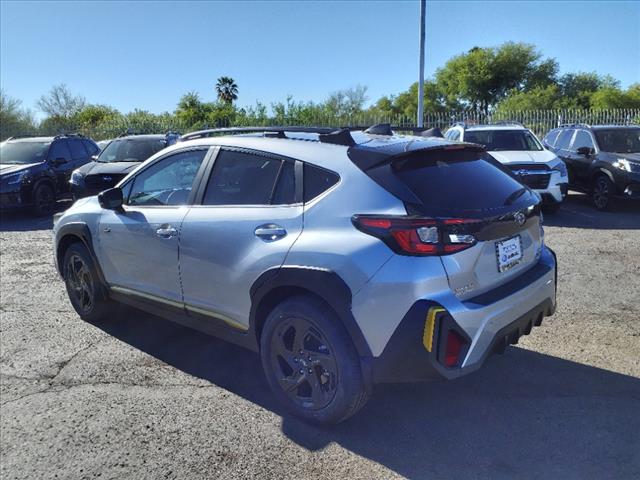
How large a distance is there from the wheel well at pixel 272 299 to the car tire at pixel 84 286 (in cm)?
213

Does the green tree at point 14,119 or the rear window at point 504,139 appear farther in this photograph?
the green tree at point 14,119

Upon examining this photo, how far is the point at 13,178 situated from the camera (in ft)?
38.5

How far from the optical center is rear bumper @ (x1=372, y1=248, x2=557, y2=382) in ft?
9.16

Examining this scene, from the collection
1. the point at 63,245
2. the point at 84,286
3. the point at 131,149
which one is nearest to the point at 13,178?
the point at 131,149

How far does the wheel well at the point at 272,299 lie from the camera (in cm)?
324

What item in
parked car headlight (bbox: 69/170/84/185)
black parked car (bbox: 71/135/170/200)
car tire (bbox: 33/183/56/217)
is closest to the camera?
black parked car (bbox: 71/135/170/200)

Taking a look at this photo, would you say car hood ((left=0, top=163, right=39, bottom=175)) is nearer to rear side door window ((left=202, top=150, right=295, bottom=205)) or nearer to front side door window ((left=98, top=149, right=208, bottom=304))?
front side door window ((left=98, top=149, right=208, bottom=304))

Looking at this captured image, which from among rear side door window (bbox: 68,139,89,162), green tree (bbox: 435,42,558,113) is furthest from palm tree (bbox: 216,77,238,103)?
rear side door window (bbox: 68,139,89,162)

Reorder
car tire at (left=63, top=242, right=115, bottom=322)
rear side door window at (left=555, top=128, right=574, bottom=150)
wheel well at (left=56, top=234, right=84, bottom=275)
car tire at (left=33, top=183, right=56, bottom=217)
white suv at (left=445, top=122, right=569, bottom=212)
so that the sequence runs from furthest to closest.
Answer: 1. rear side door window at (left=555, top=128, right=574, bottom=150)
2. car tire at (left=33, top=183, right=56, bottom=217)
3. white suv at (left=445, top=122, right=569, bottom=212)
4. wheel well at (left=56, top=234, right=84, bottom=275)
5. car tire at (left=63, top=242, right=115, bottom=322)

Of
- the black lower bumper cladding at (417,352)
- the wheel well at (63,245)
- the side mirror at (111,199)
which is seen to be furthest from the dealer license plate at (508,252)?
the wheel well at (63,245)

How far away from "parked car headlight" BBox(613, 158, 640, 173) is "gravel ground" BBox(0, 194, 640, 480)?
6029mm

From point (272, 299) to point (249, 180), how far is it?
2.75 ft

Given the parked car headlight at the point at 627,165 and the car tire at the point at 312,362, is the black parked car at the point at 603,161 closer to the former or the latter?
the parked car headlight at the point at 627,165

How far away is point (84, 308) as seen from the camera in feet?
17.2
